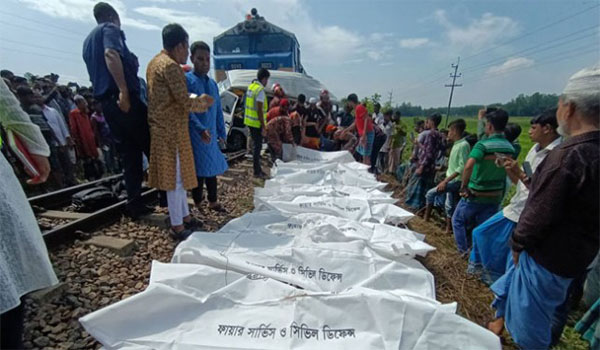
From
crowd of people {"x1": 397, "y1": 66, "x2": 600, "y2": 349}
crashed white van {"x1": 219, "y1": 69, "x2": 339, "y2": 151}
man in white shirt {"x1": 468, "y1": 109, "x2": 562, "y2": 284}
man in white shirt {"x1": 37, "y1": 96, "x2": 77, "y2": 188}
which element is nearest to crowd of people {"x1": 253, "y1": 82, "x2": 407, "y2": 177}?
crashed white van {"x1": 219, "y1": 69, "x2": 339, "y2": 151}

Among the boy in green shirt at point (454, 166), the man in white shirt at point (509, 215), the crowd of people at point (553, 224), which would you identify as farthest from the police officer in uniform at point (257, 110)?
the crowd of people at point (553, 224)

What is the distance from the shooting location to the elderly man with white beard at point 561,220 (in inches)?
52.4

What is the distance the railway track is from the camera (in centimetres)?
248

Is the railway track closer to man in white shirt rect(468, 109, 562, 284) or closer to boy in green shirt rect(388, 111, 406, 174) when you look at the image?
man in white shirt rect(468, 109, 562, 284)

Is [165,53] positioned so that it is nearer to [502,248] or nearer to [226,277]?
[226,277]

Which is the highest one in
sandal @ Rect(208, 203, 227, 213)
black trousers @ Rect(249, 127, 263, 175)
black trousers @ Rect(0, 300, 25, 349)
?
black trousers @ Rect(249, 127, 263, 175)

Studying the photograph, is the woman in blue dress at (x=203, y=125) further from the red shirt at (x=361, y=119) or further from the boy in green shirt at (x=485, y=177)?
A: the red shirt at (x=361, y=119)

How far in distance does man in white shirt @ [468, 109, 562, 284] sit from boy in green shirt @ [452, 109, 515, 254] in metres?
0.26

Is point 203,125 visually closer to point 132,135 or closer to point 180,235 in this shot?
point 132,135

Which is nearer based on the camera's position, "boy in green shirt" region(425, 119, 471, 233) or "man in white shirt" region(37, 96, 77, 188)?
"boy in green shirt" region(425, 119, 471, 233)

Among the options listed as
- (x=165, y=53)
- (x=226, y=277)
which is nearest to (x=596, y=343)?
(x=226, y=277)

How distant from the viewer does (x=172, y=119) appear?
2.58 meters

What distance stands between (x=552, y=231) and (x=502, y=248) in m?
1.22

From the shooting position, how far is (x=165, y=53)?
257 centimetres
